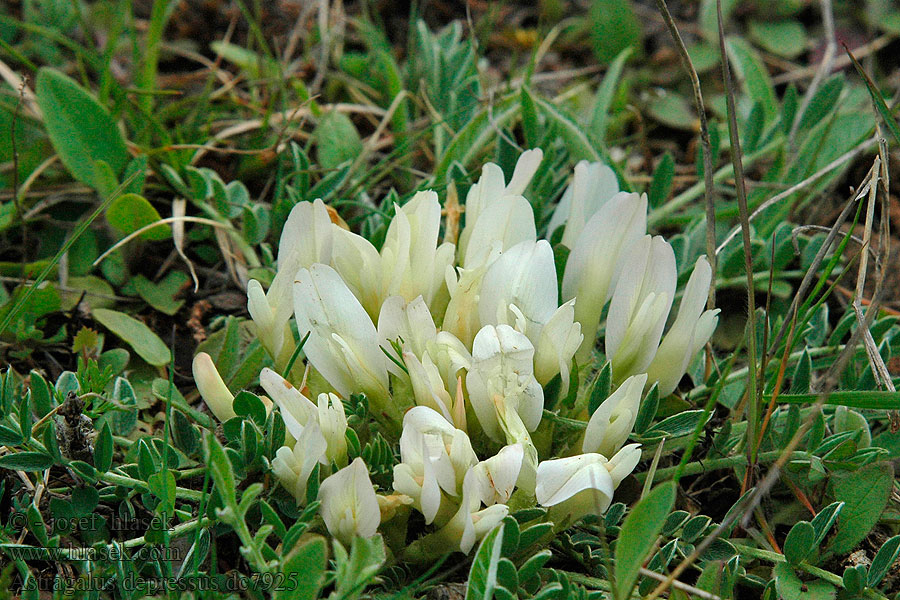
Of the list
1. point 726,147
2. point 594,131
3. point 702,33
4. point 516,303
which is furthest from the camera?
point 702,33

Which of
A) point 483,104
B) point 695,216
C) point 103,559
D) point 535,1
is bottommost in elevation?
point 103,559

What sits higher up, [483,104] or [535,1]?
[535,1]

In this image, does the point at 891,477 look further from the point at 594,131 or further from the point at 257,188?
the point at 257,188

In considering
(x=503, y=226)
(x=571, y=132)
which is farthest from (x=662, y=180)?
(x=503, y=226)

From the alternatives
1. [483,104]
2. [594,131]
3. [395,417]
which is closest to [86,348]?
[395,417]

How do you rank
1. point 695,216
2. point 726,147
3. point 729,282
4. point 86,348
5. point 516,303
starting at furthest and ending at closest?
point 726,147 < point 695,216 < point 729,282 < point 86,348 < point 516,303

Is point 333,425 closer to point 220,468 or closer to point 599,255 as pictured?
point 220,468

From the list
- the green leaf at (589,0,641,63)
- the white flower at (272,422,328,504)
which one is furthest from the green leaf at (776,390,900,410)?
the green leaf at (589,0,641,63)
